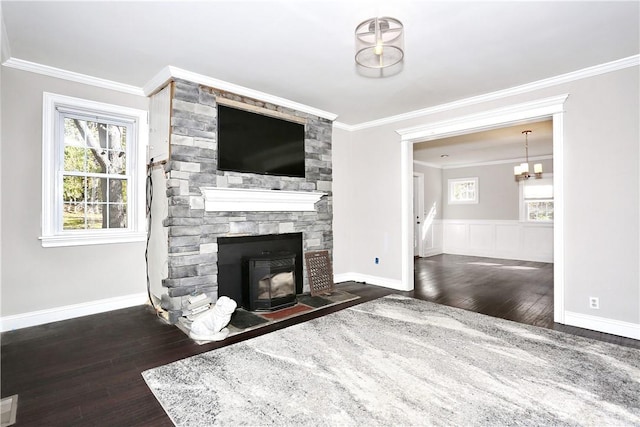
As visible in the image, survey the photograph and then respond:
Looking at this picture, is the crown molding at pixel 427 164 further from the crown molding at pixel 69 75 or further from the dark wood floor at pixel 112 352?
the crown molding at pixel 69 75

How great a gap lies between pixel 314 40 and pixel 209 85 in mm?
1438

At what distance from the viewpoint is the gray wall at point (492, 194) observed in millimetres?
8234

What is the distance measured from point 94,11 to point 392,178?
396cm

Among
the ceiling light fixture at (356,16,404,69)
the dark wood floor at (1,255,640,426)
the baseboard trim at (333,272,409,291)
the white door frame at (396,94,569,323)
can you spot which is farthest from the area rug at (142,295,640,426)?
the ceiling light fixture at (356,16,404,69)

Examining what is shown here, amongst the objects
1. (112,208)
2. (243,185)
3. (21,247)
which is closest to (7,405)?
(21,247)

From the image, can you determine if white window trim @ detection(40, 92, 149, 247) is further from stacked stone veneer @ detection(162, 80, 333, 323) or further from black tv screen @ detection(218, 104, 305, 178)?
black tv screen @ detection(218, 104, 305, 178)

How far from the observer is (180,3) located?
7.47ft

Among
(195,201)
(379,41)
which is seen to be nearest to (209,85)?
(195,201)

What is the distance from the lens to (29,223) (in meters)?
3.29

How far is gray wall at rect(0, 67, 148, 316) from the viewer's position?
3174 millimetres

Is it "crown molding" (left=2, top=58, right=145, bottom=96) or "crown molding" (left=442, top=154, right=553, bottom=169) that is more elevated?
"crown molding" (left=2, top=58, right=145, bottom=96)

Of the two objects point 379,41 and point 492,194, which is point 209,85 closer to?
point 379,41

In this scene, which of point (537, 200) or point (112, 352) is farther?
point (537, 200)

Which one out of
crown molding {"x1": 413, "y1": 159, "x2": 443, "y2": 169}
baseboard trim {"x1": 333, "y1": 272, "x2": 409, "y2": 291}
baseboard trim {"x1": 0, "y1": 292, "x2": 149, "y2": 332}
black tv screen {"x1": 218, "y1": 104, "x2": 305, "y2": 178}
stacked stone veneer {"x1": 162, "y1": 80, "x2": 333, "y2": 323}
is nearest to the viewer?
baseboard trim {"x1": 0, "y1": 292, "x2": 149, "y2": 332}
